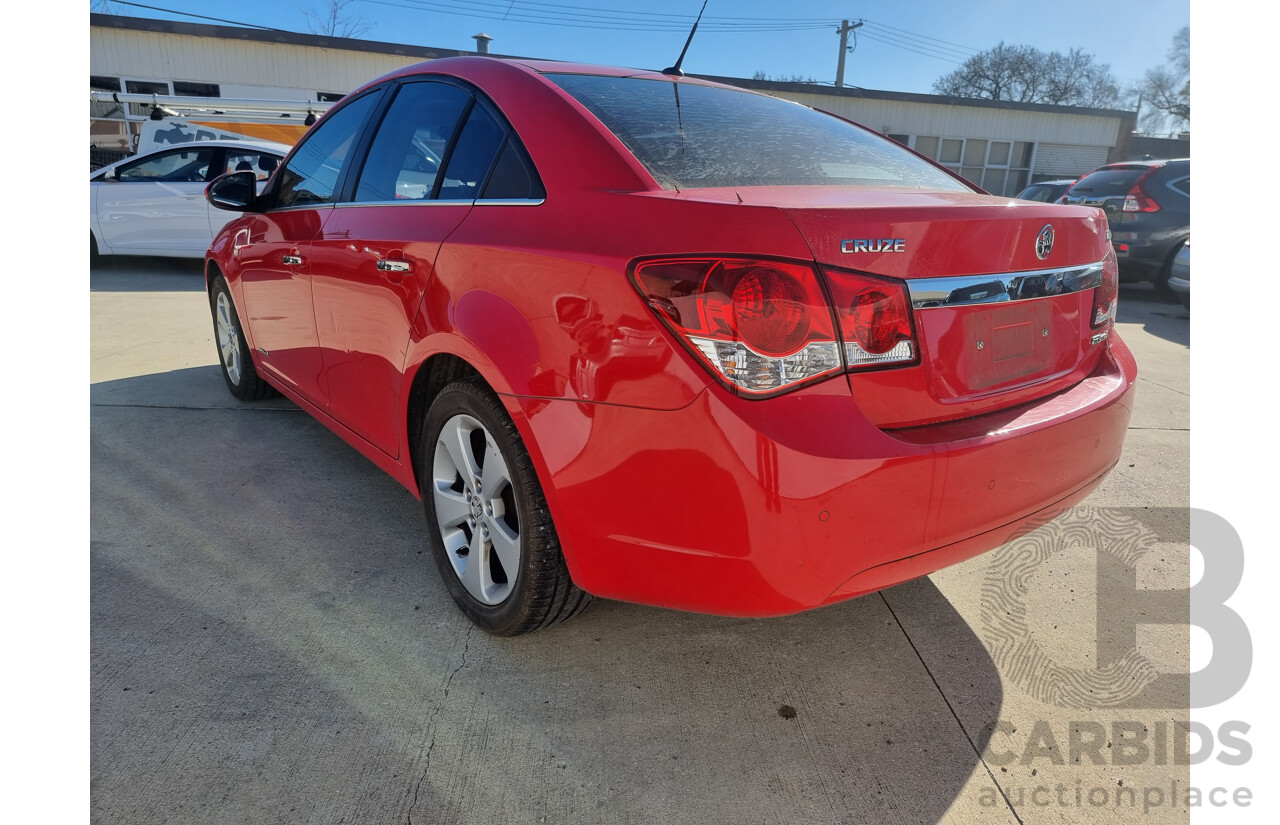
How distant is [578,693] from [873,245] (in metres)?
1.31

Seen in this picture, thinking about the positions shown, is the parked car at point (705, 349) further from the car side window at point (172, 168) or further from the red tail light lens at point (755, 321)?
the car side window at point (172, 168)

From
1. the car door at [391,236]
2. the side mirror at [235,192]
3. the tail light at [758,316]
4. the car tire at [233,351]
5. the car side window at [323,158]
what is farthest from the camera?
the car tire at [233,351]

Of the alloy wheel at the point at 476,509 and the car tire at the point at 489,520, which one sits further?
the alloy wheel at the point at 476,509

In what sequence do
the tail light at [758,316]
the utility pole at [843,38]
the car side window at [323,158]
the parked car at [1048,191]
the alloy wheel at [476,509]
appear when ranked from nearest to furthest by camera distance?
the tail light at [758,316] < the alloy wheel at [476,509] < the car side window at [323,158] < the parked car at [1048,191] < the utility pole at [843,38]

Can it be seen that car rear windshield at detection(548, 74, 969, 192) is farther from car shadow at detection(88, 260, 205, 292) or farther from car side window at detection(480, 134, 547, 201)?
car shadow at detection(88, 260, 205, 292)

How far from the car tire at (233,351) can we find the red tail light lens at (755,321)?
10.5 ft

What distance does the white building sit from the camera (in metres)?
17.5

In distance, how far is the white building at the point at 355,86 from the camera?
17.5 meters

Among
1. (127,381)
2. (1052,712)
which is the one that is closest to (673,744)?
(1052,712)

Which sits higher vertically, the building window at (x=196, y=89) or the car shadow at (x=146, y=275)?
the building window at (x=196, y=89)

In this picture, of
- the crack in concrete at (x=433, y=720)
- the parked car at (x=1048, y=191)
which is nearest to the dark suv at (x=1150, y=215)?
the parked car at (x=1048, y=191)

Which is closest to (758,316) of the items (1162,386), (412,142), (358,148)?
(412,142)

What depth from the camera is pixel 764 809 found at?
5.52 feet

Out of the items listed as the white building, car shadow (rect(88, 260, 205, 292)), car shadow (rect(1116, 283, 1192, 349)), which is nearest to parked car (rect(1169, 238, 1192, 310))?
car shadow (rect(1116, 283, 1192, 349))
